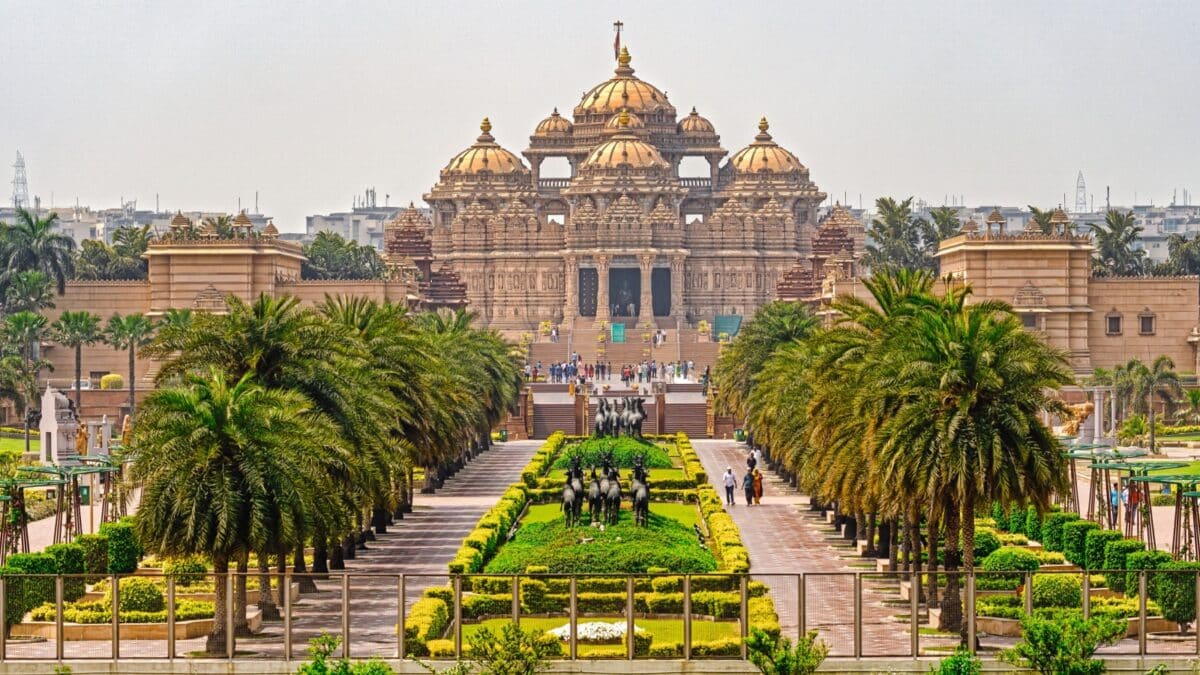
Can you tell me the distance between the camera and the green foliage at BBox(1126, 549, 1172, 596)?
113ft

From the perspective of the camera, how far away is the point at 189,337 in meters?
39.1

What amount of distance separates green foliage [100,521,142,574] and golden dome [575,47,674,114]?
387 ft

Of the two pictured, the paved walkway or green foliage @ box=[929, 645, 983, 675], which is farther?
the paved walkway

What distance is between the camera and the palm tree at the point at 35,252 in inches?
3944

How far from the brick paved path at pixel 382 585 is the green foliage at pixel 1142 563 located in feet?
31.5

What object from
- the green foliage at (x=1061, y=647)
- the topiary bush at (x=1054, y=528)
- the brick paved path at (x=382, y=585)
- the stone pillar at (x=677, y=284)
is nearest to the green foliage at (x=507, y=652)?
the brick paved path at (x=382, y=585)

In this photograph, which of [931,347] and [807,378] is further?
[807,378]

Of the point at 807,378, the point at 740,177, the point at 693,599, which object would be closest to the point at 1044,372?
the point at 693,599

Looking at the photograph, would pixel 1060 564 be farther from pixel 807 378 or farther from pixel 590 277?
pixel 590 277

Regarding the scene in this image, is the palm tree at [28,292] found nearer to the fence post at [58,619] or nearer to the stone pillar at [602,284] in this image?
the stone pillar at [602,284]

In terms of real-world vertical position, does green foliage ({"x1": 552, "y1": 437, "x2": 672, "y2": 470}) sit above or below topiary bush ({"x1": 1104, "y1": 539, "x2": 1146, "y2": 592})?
above

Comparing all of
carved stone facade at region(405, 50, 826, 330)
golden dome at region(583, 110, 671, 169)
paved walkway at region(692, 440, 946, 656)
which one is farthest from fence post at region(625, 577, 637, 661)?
golden dome at region(583, 110, 671, 169)

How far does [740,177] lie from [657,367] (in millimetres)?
40197

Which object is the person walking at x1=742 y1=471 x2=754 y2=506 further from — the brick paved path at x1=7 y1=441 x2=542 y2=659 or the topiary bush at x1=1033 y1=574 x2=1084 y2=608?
the topiary bush at x1=1033 y1=574 x2=1084 y2=608
